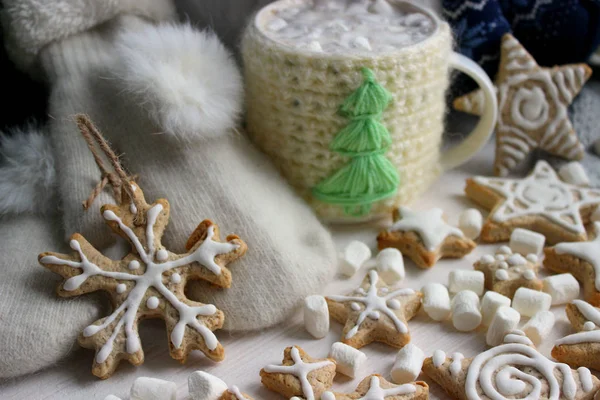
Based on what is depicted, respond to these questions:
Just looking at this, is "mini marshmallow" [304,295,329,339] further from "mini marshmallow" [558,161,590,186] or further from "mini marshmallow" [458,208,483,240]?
"mini marshmallow" [558,161,590,186]

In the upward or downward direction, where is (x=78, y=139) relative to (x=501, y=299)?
upward

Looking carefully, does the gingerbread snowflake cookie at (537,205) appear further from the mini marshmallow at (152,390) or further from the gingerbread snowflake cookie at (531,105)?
the mini marshmallow at (152,390)

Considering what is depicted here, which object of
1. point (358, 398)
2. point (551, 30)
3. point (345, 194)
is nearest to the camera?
point (358, 398)

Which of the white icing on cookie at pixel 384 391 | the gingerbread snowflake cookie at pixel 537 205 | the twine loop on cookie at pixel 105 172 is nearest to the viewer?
the white icing on cookie at pixel 384 391

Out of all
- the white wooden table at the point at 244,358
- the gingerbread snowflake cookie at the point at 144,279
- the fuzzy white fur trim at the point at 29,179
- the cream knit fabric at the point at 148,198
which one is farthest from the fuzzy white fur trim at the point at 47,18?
the white wooden table at the point at 244,358

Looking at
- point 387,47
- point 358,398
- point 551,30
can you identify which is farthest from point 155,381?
point 551,30

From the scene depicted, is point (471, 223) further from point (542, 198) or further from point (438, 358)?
point (438, 358)

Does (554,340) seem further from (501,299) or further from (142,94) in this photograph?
(142,94)
